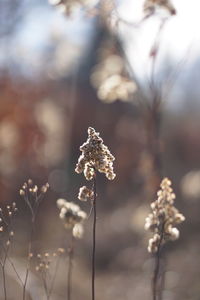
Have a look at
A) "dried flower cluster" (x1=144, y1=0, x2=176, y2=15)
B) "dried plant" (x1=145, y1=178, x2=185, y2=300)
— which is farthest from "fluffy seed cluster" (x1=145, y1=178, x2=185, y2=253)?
"dried flower cluster" (x1=144, y1=0, x2=176, y2=15)

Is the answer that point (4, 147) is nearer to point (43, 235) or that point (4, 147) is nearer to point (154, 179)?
point (43, 235)

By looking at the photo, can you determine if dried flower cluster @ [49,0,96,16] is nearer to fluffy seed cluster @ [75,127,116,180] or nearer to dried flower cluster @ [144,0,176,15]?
dried flower cluster @ [144,0,176,15]

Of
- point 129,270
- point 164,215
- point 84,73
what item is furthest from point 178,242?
point 84,73

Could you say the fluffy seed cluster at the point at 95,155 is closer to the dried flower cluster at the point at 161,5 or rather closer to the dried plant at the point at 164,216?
the dried plant at the point at 164,216

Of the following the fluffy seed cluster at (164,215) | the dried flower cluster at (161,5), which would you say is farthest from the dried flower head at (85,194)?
the dried flower cluster at (161,5)

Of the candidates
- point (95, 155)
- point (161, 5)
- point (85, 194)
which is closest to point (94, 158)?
point (95, 155)

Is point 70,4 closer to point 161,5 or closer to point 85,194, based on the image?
point 161,5

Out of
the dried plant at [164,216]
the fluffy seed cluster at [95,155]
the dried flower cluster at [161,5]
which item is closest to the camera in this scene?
the fluffy seed cluster at [95,155]
